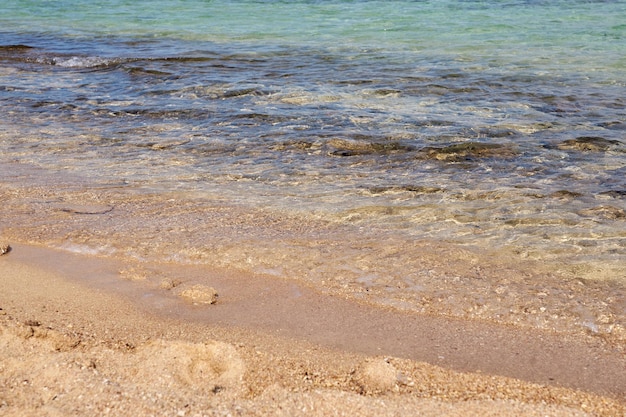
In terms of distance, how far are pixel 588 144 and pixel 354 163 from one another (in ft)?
6.95

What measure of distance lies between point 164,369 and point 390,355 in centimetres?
93

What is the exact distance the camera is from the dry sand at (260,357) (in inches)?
103

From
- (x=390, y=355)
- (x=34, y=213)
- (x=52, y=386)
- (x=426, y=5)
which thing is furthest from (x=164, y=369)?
(x=426, y=5)

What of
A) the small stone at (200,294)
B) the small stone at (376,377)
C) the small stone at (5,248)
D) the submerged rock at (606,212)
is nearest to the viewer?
the small stone at (376,377)

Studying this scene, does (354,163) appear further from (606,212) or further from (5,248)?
(5,248)

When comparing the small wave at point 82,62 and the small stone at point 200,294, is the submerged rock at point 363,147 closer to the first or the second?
the small stone at point 200,294

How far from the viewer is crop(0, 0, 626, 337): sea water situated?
3.89 meters

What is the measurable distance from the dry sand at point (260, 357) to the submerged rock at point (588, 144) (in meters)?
3.46

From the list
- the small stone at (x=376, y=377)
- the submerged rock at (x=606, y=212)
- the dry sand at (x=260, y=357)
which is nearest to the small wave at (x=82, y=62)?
the dry sand at (x=260, y=357)

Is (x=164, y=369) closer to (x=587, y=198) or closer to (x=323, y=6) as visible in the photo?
(x=587, y=198)

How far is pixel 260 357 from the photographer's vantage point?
9.77 ft

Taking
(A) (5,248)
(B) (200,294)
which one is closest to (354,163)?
(B) (200,294)

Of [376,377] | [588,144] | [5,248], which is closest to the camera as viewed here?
[376,377]

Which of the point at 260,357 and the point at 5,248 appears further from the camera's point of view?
the point at 5,248
